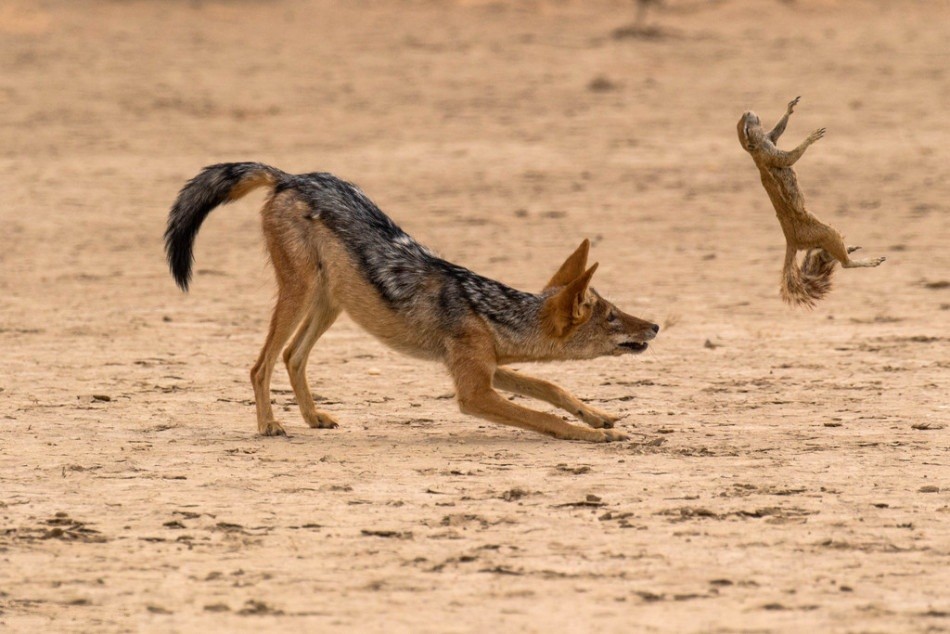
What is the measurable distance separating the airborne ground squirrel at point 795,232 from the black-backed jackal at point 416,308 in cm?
74

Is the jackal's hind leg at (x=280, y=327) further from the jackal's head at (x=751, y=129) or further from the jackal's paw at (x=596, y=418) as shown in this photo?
the jackal's head at (x=751, y=129)

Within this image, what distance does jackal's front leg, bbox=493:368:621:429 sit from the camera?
A: 26.6 feet

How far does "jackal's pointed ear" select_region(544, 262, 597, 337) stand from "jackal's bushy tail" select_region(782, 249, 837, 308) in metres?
0.97

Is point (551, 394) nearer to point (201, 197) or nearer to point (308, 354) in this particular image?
point (308, 354)

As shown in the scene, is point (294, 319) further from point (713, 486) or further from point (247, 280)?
point (247, 280)

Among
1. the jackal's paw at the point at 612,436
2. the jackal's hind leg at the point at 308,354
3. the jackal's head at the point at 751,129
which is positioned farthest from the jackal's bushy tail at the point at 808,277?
the jackal's hind leg at the point at 308,354

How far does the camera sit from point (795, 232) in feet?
27.4

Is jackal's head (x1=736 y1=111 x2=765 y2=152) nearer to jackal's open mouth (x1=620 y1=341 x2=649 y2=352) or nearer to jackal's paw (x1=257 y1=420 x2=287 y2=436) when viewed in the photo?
jackal's open mouth (x1=620 y1=341 x2=649 y2=352)

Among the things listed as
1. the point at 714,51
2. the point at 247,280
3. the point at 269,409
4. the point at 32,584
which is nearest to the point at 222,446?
the point at 269,409

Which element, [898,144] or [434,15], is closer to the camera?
[898,144]

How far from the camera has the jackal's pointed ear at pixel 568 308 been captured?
809cm

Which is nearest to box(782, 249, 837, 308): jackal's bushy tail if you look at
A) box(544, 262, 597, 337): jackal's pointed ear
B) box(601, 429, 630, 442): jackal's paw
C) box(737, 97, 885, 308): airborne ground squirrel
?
box(737, 97, 885, 308): airborne ground squirrel

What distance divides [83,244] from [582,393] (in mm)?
5962

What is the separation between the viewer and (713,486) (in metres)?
6.91
